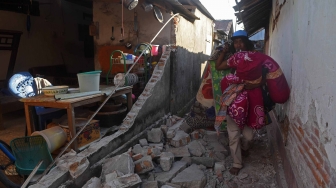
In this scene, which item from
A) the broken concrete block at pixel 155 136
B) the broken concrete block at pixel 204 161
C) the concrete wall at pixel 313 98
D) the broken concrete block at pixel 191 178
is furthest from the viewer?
the broken concrete block at pixel 155 136

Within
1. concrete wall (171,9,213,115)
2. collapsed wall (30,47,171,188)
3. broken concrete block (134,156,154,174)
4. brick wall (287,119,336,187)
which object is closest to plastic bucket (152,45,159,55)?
collapsed wall (30,47,171,188)

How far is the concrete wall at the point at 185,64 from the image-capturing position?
6.17 metres

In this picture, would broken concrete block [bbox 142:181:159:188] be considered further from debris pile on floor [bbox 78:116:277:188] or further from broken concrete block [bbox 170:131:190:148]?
broken concrete block [bbox 170:131:190:148]

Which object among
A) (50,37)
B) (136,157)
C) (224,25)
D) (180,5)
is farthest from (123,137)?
(224,25)

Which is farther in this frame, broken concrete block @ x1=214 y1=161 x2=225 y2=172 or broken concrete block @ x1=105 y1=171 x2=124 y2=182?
broken concrete block @ x1=214 y1=161 x2=225 y2=172

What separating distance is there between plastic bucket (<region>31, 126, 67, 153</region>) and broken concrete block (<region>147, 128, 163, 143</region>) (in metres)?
1.38

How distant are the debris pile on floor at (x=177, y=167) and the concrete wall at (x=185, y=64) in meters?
1.92

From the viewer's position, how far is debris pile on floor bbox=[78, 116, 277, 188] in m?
3.08

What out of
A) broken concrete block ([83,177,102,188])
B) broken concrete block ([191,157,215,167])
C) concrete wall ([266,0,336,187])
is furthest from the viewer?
broken concrete block ([191,157,215,167])

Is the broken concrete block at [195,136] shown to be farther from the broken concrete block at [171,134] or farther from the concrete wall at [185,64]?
the concrete wall at [185,64]

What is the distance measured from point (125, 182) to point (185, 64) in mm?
4632

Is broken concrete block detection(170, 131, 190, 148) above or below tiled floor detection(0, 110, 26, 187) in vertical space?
above

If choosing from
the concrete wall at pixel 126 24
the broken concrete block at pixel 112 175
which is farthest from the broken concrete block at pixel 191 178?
the concrete wall at pixel 126 24

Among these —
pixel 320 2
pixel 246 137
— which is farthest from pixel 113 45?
pixel 320 2
